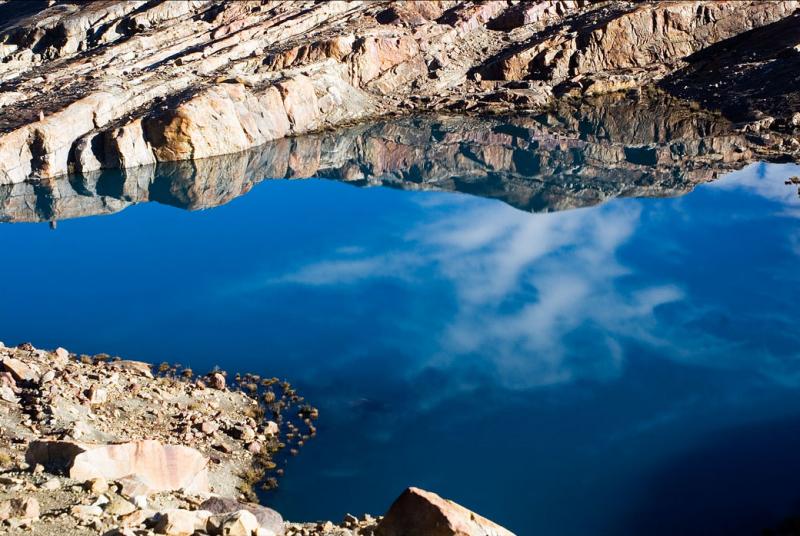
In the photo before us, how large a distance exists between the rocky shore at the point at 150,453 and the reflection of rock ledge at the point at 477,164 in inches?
810

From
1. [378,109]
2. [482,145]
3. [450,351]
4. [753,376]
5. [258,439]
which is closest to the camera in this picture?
[258,439]

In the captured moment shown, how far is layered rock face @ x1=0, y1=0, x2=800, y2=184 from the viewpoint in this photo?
48.9 meters

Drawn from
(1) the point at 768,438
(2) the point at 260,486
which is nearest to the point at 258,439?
(2) the point at 260,486

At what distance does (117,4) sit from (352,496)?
197 ft

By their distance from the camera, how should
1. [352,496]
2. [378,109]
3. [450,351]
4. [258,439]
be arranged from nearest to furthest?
[352,496] < [258,439] < [450,351] < [378,109]

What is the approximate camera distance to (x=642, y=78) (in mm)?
60938

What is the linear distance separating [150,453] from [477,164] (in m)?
34.5

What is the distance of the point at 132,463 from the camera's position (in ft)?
50.4

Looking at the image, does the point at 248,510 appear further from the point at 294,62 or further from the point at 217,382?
the point at 294,62

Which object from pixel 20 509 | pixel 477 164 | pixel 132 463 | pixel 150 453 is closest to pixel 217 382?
pixel 150 453

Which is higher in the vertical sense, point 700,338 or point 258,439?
point 258,439

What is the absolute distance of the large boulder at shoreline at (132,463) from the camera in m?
14.1

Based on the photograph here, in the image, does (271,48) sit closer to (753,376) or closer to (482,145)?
(482,145)

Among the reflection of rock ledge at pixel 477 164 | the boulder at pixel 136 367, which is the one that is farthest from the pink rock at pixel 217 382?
the reflection of rock ledge at pixel 477 164
